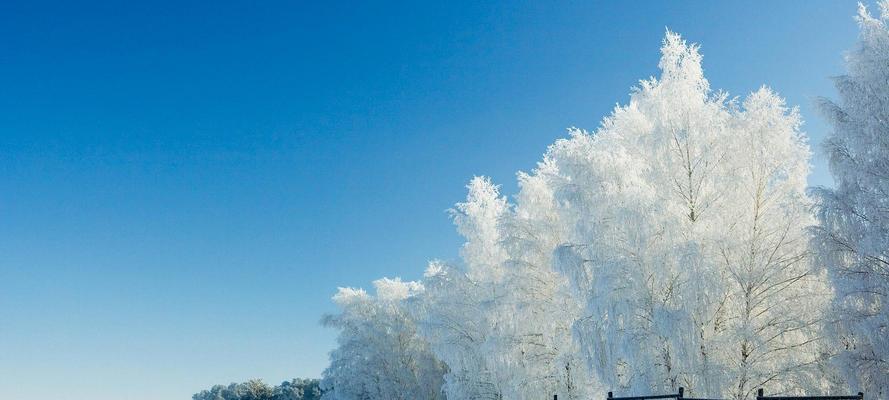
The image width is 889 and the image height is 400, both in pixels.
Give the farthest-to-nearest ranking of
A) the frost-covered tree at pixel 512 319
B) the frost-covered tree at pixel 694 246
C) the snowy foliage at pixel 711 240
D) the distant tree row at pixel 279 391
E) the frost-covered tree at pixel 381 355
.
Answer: the distant tree row at pixel 279 391 < the frost-covered tree at pixel 381 355 < the frost-covered tree at pixel 512 319 < the frost-covered tree at pixel 694 246 < the snowy foliage at pixel 711 240

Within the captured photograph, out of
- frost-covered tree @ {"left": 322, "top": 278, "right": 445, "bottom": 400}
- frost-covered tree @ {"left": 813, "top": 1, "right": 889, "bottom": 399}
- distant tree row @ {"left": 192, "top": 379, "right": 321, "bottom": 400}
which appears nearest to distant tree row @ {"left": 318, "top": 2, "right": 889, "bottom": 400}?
frost-covered tree @ {"left": 813, "top": 1, "right": 889, "bottom": 399}

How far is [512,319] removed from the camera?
65.4ft

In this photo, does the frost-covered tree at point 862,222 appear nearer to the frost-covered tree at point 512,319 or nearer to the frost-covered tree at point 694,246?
the frost-covered tree at point 694,246

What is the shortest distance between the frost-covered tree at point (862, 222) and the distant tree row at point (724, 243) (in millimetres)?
25

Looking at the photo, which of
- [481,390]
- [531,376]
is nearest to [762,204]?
[531,376]

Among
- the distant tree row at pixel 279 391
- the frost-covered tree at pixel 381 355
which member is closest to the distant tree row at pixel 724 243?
the frost-covered tree at pixel 381 355

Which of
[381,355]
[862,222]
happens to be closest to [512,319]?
[862,222]

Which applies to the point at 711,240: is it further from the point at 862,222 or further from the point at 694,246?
the point at 862,222

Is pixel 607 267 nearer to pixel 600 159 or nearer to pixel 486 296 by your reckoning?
pixel 600 159

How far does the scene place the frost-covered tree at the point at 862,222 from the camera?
1143cm

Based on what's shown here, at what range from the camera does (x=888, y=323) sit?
11.0 metres

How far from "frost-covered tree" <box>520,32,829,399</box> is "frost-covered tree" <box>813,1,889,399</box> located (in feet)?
3.05

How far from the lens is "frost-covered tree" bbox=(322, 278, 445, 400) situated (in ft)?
116

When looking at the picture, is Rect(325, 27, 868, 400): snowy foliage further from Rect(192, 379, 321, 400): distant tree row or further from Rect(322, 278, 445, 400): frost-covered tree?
Rect(192, 379, 321, 400): distant tree row
